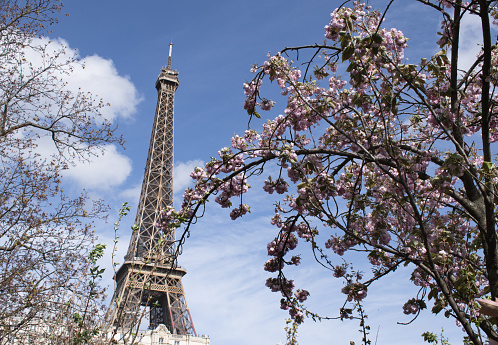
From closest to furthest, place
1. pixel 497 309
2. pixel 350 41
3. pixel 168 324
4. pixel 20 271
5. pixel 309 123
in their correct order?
pixel 497 309 → pixel 350 41 → pixel 309 123 → pixel 20 271 → pixel 168 324

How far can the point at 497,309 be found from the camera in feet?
6.09

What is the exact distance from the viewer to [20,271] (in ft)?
26.6

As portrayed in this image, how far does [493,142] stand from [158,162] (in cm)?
4553

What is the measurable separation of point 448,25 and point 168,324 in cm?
4199

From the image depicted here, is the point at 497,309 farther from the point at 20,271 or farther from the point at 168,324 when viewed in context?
the point at 168,324

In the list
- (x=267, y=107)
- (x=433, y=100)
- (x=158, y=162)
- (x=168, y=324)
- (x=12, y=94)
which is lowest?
(x=433, y=100)

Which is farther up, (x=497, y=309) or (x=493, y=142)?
(x=493, y=142)

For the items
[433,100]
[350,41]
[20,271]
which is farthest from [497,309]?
[20,271]

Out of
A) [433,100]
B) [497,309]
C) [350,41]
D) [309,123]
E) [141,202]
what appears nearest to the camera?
[497,309]

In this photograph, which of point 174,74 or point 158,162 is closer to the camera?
point 158,162

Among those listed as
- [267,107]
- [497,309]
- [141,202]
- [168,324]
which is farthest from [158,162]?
[497,309]

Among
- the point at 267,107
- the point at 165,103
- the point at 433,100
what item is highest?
the point at 165,103

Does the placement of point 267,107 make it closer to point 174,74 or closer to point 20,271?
point 20,271

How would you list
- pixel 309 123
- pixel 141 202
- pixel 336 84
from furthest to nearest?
1. pixel 141 202
2. pixel 336 84
3. pixel 309 123
